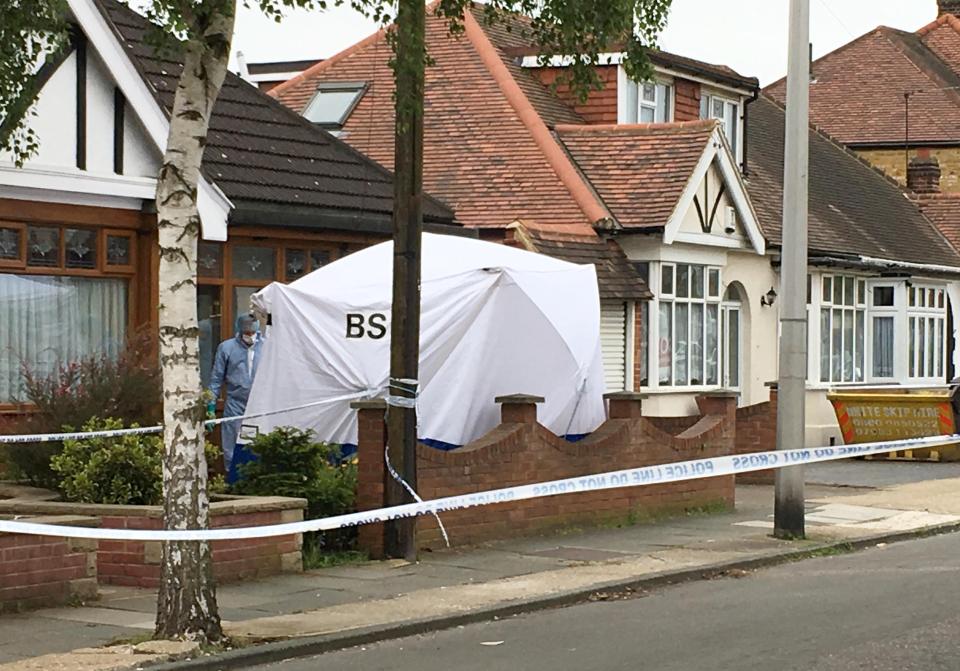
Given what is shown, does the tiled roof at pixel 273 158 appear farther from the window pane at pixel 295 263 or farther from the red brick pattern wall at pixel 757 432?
the red brick pattern wall at pixel 757 432

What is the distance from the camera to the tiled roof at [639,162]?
26953 millimetres

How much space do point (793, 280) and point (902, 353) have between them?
2069 cm

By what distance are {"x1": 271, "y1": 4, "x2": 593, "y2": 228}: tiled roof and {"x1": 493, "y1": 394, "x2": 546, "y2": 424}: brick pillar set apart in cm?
989

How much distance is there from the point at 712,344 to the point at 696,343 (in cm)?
71

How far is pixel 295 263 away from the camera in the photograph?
2053 centimetres

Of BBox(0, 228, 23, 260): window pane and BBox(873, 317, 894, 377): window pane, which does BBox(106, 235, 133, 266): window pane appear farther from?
BBox(873, 317, 894, 377): window pane

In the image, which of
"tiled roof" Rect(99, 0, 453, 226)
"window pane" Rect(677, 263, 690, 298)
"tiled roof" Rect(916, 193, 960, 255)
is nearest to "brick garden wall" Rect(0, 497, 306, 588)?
"tiled roof" Rect(99, 0, 453, 226)

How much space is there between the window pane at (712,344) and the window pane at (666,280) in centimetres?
163

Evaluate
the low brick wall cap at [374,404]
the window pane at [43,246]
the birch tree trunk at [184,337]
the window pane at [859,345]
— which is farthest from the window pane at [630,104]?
the birch tree trunk at [184,337]

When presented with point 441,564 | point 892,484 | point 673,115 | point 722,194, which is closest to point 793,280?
point 441,564

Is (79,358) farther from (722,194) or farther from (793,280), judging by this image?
(722,194)

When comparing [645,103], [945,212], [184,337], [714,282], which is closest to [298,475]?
[184,337]

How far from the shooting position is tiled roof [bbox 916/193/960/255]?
39688mm

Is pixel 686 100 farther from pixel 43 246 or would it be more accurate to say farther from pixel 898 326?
pixel 43 246
